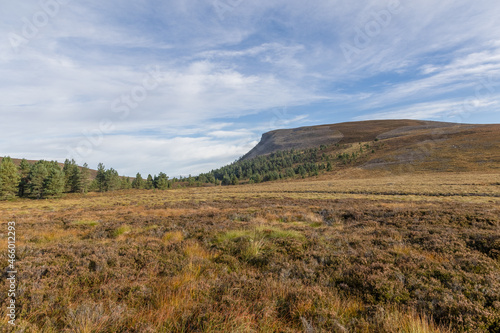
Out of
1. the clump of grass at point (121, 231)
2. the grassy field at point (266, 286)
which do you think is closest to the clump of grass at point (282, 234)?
the grassy field at point (266, 286)

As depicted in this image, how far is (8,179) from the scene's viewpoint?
52688 mm

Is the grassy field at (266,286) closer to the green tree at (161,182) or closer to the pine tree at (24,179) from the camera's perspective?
the pine tree at (24,179)

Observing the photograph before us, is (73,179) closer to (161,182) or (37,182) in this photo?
(37,182)

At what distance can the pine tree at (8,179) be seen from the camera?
5116 cm

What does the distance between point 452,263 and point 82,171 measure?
281 ft

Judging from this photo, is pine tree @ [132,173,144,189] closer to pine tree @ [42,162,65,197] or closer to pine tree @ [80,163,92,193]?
pine tree @ [80,163,92,193]

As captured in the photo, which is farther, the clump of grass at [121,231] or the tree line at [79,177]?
the tree line at [79,177]

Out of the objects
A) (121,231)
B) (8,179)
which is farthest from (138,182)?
(121,231)

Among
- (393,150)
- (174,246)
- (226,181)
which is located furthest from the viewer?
(226,181)

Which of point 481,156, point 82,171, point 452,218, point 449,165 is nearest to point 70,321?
point 452,218

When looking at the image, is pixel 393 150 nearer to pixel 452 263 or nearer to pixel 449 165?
pixel 449 165

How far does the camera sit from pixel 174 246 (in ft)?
21.6

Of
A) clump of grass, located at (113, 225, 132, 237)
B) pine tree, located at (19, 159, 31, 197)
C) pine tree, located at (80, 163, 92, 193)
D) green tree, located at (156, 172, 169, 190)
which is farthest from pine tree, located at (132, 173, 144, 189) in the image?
clump of grass, located at (113, 225, 132, 237)

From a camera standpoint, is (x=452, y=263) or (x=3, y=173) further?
(x=3, y=173)
